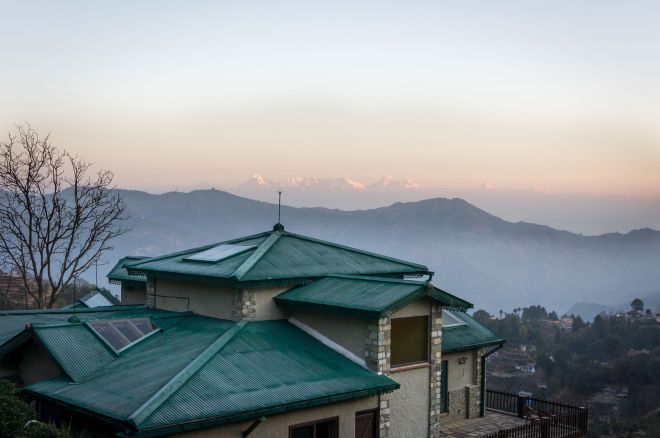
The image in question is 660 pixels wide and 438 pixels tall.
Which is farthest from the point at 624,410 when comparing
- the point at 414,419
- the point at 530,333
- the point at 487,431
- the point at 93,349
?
the point at 93,349

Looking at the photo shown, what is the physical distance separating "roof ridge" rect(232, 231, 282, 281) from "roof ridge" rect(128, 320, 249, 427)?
6.10ft

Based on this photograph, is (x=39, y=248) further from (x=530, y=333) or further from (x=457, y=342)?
(x=530, y=333)

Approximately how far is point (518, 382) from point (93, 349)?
81662mm

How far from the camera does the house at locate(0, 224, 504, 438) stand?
15.1 meters

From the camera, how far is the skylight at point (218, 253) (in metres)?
22.3

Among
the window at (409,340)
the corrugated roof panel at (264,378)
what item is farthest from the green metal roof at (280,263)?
the window at (409,340)

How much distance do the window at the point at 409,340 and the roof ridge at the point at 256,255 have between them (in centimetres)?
493

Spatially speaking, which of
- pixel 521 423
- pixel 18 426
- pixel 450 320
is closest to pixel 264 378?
pixel 18 426

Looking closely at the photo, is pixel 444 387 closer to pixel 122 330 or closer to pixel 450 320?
pixel 450 320

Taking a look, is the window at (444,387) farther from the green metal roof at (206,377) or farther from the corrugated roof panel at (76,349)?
the corrugated roof panel at (76,349)

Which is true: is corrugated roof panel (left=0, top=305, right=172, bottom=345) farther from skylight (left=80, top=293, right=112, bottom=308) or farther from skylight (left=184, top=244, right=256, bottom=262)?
skylight (left=80, top=293, right=112, bottom=308)

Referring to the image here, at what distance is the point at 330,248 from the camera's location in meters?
24.8

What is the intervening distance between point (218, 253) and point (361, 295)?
6.37 m

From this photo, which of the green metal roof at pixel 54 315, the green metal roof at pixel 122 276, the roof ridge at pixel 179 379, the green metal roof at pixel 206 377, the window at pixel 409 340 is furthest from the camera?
the green metal roof at pixel 122 276
